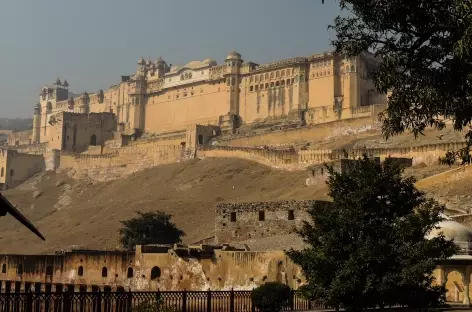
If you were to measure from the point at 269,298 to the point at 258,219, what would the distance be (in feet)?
30.3

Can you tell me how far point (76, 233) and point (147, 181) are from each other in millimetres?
17699

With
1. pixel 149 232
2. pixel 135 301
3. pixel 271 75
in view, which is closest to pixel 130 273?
pixel 135 301

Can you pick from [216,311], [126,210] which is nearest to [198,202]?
[126,210]

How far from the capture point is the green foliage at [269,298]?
50.6ft

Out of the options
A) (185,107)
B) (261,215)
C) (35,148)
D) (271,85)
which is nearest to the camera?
(261,215)

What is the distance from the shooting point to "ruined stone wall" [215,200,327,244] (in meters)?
23.7

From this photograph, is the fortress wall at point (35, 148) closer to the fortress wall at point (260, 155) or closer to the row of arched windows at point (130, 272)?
the fortress wall at point (260, 155)

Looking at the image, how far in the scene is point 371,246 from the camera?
45.4ft

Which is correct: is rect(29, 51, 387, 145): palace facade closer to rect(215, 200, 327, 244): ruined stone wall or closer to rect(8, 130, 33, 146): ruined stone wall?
rect(8, 130, 33, 146): ruined stone wall

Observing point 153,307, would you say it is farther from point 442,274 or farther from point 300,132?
point 300,132

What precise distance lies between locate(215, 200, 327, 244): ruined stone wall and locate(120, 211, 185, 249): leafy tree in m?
9.96

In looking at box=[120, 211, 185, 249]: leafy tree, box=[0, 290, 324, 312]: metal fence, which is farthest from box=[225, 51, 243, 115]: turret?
box=[0, 290, 324, 312]: metal fence

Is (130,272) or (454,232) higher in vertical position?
(454,232)

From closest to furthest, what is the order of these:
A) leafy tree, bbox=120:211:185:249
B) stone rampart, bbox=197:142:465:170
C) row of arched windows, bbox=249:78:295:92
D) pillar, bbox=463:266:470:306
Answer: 1. pillar, bbox=463:266:470:306
2. leafy tree, bbox=120:211:185:249
3. stone rampart, bbox=197:142:465:170
4. row of arched windows, bbox=249:78:295:92
